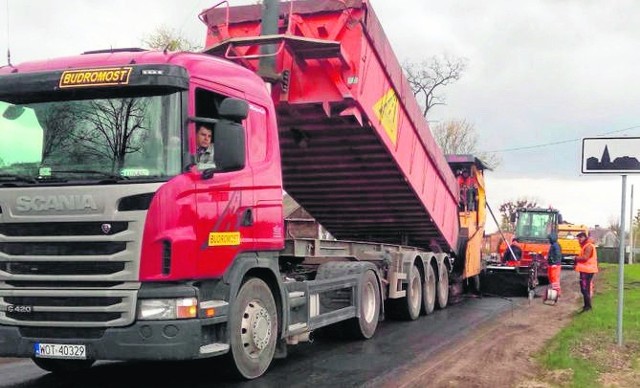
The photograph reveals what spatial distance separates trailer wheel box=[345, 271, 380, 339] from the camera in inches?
352

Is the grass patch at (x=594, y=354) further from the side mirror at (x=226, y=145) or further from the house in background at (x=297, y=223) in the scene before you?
the side mirror at (x=226, y=145)

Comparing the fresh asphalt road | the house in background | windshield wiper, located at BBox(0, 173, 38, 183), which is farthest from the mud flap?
windshield wiper, located at BBox(0, 173, 38, 183)

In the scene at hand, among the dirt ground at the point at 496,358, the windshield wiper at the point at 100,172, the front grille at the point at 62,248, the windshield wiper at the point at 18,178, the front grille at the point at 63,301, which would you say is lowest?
the dirt ground at the point at 496,358

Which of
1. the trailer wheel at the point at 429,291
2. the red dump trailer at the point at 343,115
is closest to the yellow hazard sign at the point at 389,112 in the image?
the red dump trailer at the point at 343,115

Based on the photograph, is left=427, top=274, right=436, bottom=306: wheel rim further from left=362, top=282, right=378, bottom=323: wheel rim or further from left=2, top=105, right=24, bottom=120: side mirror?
left=2, top=105, right=24, bottom=120: side mirror

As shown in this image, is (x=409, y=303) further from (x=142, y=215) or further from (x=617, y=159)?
(x=142, y=215)

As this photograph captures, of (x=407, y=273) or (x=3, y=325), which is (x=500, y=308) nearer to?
(x=407, y=273)

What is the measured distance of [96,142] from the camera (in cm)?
541

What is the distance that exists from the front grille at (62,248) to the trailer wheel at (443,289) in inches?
340

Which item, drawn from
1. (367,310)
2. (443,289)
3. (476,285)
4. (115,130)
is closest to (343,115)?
(367,310)

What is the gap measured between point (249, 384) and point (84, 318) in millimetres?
1666

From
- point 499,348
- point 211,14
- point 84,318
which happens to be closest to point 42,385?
point 84,318

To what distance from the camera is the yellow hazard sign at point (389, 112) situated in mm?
8727

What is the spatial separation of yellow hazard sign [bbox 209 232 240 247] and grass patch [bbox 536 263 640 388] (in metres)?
3.29
